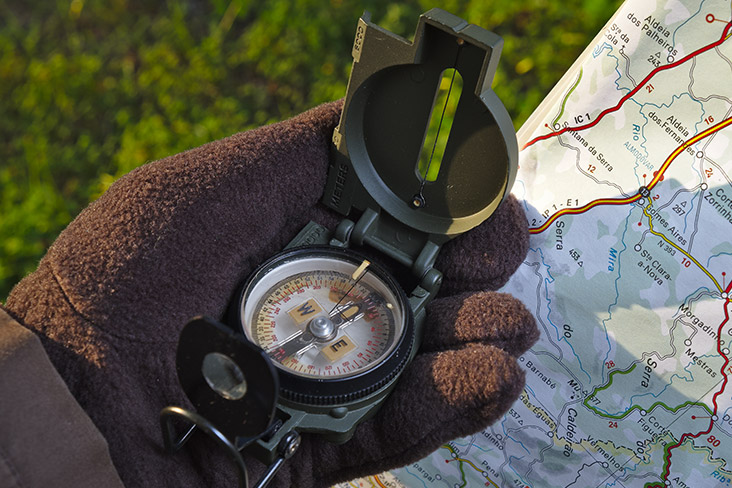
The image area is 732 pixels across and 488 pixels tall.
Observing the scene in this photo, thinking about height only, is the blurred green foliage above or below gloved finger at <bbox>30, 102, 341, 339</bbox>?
below

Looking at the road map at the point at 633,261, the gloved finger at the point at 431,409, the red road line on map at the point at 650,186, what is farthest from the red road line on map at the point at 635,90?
the gloved finger at the point at 431,409

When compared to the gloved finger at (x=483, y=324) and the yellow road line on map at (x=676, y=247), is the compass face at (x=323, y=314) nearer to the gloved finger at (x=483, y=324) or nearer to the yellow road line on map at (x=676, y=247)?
the gloved finger at (x=483, y=324)

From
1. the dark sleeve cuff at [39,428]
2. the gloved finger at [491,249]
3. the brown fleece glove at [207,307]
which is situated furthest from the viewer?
the gloved finger at [491,249]

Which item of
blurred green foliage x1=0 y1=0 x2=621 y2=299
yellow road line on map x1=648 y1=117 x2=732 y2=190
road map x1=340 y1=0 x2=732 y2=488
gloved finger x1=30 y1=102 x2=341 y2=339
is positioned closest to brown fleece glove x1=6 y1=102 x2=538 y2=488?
gloved finger x1=30 y1=102 x2=341 y2=339

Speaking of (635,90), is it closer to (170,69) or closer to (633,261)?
(633,261)

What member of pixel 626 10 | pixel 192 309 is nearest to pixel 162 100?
pixel 192 309

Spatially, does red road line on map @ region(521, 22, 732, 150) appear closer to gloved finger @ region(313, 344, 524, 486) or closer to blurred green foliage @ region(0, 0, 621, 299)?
gloved finger @ region(313, 344, 524, 486)

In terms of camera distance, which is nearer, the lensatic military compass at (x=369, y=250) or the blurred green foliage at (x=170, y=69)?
the lensatic military compass at (x=369, y=250)
